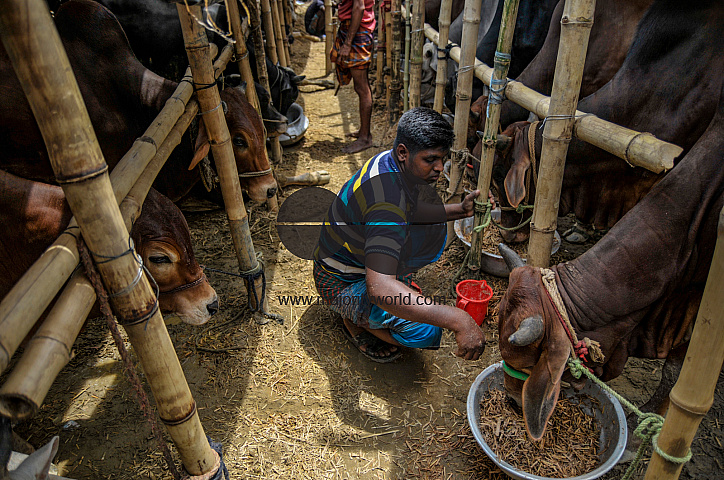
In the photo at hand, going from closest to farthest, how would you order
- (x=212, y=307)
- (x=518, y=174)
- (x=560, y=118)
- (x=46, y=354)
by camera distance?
(x=46, y=354) < (x=560, y=118) < (x=212, y=307) < (x=518, y=174)

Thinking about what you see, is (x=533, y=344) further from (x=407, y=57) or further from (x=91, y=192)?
(x=407, y=57)

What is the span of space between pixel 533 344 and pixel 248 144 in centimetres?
333

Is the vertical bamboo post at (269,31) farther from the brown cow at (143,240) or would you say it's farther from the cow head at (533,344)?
the cow head at (533,344)

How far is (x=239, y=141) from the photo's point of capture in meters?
4.55

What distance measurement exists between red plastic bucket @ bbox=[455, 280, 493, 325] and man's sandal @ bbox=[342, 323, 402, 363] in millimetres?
634

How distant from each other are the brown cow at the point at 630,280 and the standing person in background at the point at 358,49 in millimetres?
5224

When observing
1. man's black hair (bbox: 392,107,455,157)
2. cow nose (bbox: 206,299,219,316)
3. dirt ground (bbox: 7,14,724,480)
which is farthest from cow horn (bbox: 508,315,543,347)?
cow nose (bbox: 206,299,219,316)

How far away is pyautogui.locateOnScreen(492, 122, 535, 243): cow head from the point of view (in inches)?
148

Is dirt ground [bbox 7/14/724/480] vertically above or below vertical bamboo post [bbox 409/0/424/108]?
below

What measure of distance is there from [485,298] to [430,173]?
1321mm

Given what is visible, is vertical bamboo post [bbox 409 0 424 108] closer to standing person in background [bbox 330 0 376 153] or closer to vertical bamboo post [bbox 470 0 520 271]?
standing person in background [bbox 330 0 376 153]

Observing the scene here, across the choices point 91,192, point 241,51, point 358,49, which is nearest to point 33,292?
point 91,192

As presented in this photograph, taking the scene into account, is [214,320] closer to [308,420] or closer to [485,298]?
[308,420]


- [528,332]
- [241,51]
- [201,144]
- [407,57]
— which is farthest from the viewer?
[407,57]
